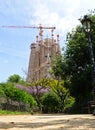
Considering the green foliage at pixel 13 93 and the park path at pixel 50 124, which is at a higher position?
the green foliage at pixel 13 93

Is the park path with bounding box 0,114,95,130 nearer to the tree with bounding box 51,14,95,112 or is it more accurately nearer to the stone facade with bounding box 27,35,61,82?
the tree with bounding box 51,14,95,112

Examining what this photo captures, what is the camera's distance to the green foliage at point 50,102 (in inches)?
1939

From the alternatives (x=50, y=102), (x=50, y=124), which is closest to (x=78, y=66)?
(x=50, y=102)

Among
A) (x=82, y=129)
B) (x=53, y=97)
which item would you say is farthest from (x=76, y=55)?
(x=82, y=129)

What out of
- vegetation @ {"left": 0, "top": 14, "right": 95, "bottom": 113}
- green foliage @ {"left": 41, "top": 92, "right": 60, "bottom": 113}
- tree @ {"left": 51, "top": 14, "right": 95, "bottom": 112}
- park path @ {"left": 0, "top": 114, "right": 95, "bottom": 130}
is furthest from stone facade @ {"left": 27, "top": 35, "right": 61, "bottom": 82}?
park path @ {"left": 0, "top": 114, "right": 95, "bottom": 130}

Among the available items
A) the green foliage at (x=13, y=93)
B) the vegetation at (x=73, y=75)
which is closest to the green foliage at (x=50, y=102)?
the vegetation at (x=73, y=75)

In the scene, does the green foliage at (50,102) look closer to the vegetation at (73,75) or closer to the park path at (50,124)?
the vegetation at (73,75)

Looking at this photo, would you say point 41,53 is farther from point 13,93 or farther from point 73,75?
point 13,93

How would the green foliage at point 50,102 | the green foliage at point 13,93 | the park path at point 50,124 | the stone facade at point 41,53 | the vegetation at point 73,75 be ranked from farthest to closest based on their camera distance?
the stone facade at point 41,53, the green foliage at point 50,102, the vegetation at point 73,75, the green foliage at point 13,93, the park path at point 50,124

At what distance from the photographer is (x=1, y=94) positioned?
94.6 feet

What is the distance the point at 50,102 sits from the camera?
4953 centimetres

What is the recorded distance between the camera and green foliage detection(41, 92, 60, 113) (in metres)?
49.2

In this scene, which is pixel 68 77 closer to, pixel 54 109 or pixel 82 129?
pixel 54 109

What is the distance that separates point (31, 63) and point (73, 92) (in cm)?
9934
